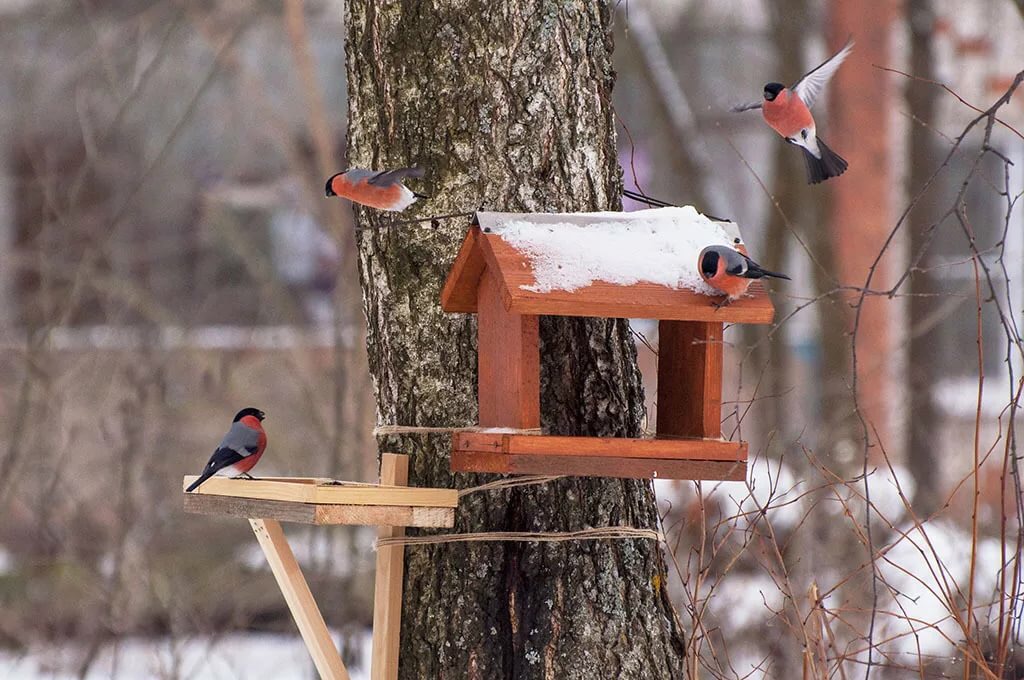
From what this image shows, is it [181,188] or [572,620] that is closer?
[572,620]

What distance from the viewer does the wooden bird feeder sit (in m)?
2.05

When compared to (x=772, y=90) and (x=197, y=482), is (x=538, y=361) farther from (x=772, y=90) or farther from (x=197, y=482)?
(x=772, y=90)

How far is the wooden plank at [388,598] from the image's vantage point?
238cm

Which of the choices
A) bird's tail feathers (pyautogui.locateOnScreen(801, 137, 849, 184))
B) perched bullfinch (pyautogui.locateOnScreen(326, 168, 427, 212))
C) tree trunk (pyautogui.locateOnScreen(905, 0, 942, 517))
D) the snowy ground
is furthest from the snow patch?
tree trunk (pyautogui.locateOnScreen(905, 0, 942, 517))

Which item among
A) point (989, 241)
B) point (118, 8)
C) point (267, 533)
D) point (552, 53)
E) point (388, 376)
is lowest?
point (267, 533)

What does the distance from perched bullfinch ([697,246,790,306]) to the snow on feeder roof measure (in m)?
0.04

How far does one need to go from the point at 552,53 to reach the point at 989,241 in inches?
324

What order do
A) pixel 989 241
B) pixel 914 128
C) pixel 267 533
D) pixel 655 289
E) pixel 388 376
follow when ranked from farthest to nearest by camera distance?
1. pixel 989 241
2. pixel 914 128
3. pixel 388 376
4. pixel 267 533
5. pixel 655 289

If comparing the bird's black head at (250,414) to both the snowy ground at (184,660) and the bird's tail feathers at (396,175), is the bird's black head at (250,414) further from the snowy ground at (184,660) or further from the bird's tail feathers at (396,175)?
the snowy ground at (184,660)

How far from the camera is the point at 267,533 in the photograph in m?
2.34

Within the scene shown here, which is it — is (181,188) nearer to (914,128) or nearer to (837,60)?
(914,128)

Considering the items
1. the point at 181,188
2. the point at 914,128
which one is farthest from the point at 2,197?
the point at 914,128

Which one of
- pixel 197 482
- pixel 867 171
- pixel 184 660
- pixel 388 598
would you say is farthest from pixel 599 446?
pixel 867 171

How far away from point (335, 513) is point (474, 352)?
1.81ft
